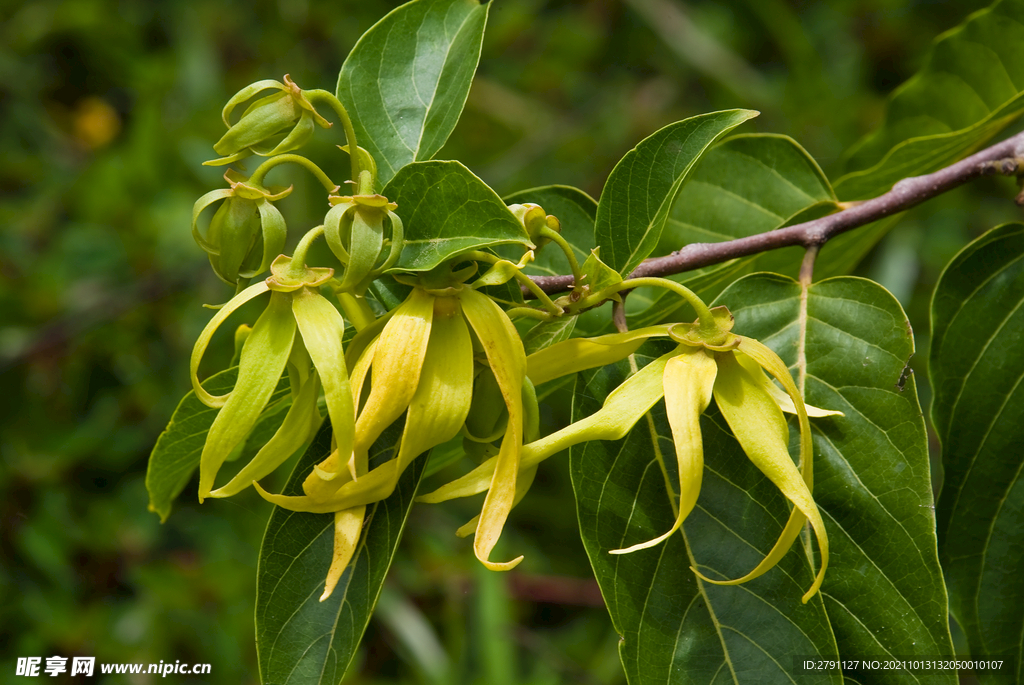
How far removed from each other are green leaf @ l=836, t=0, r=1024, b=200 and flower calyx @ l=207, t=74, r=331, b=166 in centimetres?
73

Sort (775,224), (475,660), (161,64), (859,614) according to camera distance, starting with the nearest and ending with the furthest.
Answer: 1. (859,614)
2. (775,224)
3. (475,660)
4. (161,64)

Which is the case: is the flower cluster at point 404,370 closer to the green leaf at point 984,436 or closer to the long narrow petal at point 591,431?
the long narrow petal at point 591,431

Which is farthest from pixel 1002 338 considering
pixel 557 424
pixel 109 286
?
pixel 109 286

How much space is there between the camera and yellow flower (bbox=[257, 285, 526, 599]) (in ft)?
1.79

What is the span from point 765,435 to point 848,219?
402mm

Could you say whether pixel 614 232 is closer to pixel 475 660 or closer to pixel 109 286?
pixel 475 660

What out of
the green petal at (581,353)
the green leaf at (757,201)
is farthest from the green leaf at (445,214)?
the green leaf at (757,201)

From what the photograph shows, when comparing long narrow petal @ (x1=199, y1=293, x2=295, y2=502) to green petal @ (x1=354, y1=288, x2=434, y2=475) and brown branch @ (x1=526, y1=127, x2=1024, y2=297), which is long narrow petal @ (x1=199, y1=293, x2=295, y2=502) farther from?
brown branch @ (x1=526, y1=127, x2=1024, y2=297)

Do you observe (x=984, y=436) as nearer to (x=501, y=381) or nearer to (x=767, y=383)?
(x=767, y=383)

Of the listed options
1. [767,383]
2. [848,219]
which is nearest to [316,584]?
[767,383]

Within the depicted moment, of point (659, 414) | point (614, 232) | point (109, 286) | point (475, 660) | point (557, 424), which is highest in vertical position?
point (614, 232)

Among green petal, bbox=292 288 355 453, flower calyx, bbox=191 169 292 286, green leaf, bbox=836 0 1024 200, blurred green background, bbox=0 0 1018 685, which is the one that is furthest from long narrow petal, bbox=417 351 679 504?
blurred green background, bbox=0 0 1018 685

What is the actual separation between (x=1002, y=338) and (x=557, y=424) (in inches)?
62.0

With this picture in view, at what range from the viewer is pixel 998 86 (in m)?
1.06
